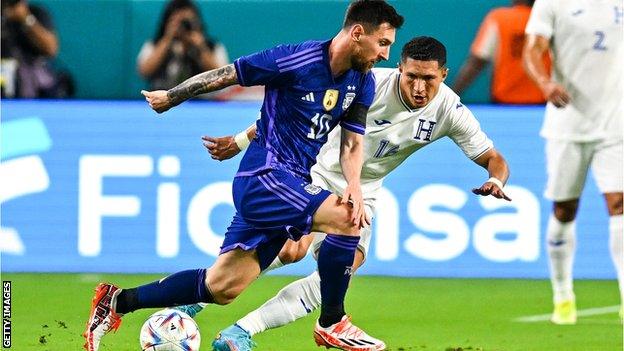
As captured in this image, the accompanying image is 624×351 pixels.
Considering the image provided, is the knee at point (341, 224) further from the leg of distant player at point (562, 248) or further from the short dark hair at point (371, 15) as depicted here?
the leg of distant player at point (562, 248)

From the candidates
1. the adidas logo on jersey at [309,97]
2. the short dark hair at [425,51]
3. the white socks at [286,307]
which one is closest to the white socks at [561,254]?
the short dark hair at [425,51]

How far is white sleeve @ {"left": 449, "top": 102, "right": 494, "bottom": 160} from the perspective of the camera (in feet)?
27.0

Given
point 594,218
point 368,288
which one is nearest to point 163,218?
point 368,288

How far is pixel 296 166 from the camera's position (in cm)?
748

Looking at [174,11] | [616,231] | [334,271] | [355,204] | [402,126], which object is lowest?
[616,231]

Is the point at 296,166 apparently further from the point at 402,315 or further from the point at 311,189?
the point at 402,315

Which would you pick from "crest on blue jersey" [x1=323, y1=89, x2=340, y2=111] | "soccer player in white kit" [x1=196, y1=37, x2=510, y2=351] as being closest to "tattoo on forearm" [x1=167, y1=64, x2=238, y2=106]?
"crest on blue jersey" [x1=323, y1=89, x2=340, y2=111]

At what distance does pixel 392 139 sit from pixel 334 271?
1.06 metres

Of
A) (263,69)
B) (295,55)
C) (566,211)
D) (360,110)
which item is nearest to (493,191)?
(360,110)

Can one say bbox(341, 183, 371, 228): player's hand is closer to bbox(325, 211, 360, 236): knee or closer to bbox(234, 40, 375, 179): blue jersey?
bbox(325, 211, 360, 236): knee

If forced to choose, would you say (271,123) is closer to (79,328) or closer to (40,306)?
(79,328)

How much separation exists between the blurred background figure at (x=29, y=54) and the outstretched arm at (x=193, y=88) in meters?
5.18

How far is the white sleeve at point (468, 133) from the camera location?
27.0 ft

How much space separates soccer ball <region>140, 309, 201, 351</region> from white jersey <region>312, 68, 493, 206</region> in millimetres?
1253
